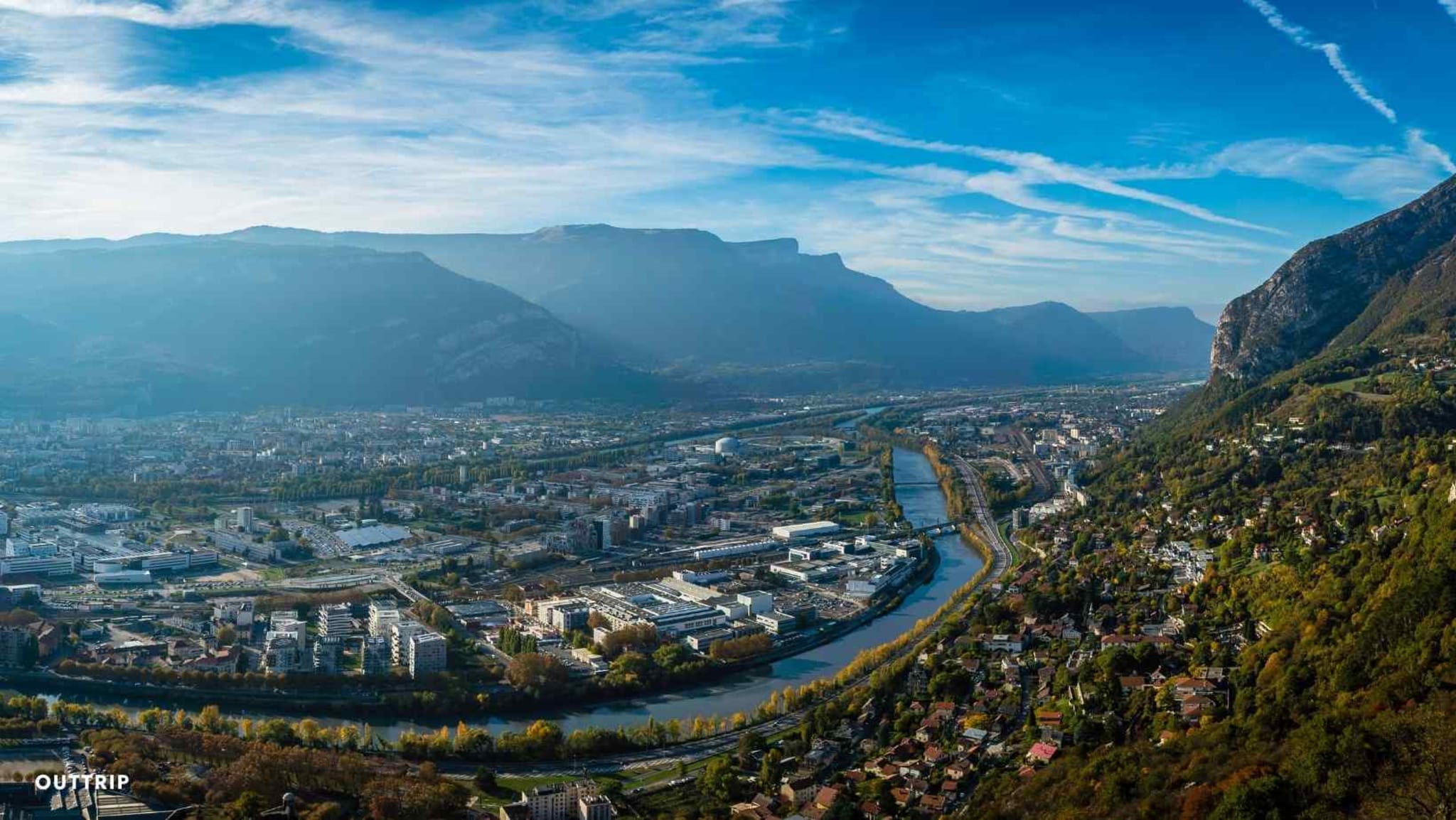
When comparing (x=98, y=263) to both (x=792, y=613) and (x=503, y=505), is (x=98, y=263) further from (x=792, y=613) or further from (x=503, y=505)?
(x=792, y=613)

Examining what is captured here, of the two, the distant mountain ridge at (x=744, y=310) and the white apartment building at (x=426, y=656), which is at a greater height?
the distant mountain ridge at (x=744, y=310)

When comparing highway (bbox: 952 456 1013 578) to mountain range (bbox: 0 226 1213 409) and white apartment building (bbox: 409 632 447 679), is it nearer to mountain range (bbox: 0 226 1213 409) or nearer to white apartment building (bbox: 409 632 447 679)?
white apartment building (bbox: 409 632 447 679)

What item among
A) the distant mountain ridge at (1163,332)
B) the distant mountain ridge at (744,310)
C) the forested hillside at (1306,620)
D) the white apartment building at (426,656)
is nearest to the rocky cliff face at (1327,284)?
the forested hillside at (1306,620)

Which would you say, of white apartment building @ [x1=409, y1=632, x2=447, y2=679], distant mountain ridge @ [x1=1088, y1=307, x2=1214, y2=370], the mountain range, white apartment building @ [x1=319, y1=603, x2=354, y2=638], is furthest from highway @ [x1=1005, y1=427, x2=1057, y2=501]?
distant mountain ridge @ [x1=1088, y1=307, x2=1214, y2=370]

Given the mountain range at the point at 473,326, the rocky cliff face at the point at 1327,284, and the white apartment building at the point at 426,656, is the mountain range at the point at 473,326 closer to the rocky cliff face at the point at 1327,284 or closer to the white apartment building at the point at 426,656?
the rocky cliff face at the point at 1327,284

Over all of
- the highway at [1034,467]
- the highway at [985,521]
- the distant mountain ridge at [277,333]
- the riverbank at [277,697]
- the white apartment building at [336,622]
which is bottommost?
the riverbank at [277,697]

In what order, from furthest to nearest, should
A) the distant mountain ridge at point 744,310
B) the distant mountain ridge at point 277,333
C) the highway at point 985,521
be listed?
the distant mountain ridge at point 744,310, the distant mountain ridge at point 277,333, the highway at point 985,521

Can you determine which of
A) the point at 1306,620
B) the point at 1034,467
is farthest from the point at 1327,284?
the point at 1306,620
